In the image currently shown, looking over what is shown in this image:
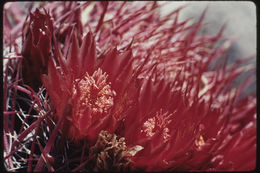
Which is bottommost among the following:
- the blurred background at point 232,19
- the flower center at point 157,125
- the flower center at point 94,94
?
the flower center at point 157,125

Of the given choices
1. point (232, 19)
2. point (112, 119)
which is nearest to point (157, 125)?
point (112, 119)

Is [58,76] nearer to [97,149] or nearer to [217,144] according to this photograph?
[97,149]

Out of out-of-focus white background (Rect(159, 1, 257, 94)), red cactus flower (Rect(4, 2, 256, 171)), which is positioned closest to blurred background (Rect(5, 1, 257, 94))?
out-of-focus white background (Rect(159, 1, 257, 94))

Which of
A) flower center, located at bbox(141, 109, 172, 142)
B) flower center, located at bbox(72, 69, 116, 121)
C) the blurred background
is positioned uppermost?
the blurred background

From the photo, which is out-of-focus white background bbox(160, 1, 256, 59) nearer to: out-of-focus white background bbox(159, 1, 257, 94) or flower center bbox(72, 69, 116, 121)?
out-of-focus white background bbox(159, 1, 257, 94)

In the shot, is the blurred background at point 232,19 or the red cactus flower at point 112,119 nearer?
the red cactus flower at point 112,119

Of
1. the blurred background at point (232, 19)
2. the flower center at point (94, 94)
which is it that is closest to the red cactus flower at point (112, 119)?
the flower center at point (94, 94)

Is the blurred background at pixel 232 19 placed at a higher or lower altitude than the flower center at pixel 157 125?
higher

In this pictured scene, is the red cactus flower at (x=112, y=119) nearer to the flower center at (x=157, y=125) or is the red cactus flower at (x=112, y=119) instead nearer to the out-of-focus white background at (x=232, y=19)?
the flower center at (x=157, y=125)

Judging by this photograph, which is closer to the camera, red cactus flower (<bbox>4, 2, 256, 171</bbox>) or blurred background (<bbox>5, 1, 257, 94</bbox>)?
red cactus flower (<bbox>4, 2, 256, 171</bbox>)

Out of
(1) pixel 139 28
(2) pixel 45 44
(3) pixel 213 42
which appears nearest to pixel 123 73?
(2) pixel 45 44

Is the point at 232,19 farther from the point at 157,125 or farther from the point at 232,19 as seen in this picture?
the point at 157,125
